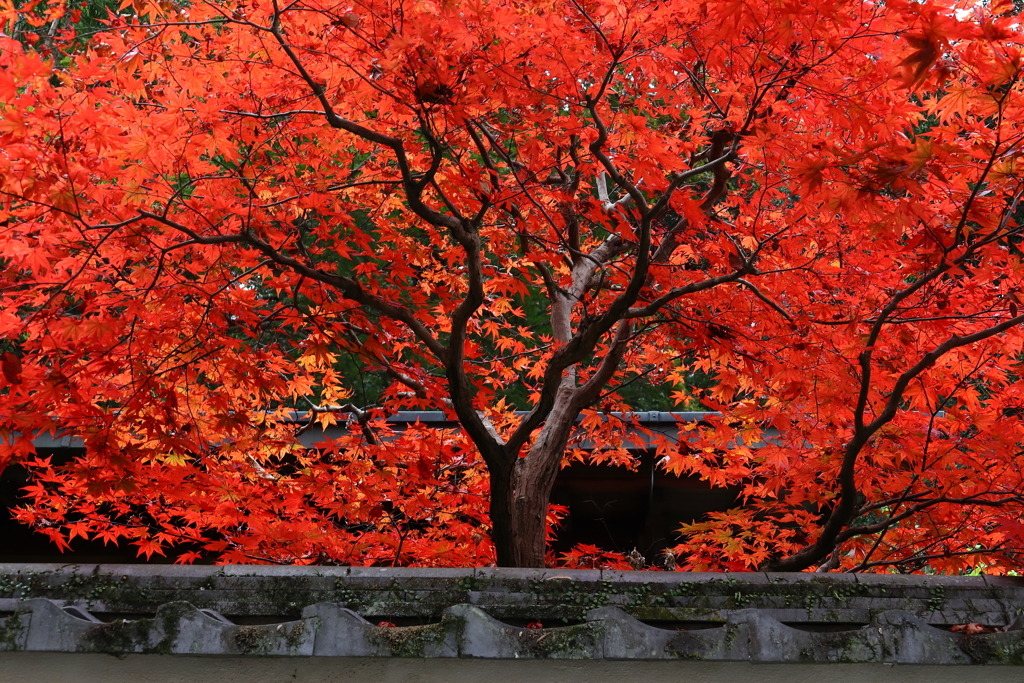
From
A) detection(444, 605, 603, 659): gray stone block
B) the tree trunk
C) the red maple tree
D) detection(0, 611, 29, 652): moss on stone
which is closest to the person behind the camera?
detection(444, 605, 603, 659): gray stone block

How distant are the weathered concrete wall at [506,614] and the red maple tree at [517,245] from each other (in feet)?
3.53

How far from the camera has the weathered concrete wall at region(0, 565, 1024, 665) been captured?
3039 mm

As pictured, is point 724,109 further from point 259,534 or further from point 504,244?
point 259,534

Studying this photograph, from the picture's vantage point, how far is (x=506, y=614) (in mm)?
3260

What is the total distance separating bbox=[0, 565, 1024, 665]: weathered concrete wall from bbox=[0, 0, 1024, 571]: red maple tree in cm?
107

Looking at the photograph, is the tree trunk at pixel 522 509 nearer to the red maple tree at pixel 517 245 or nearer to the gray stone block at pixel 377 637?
the red maple tree at pixel 517 245

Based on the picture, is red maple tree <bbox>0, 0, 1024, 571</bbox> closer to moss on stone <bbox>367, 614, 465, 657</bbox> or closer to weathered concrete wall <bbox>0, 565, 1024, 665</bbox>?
weathered concrete wall <bbox>0, 565, 1024, 665</bbox>

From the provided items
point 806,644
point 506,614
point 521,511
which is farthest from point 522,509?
point 806,644

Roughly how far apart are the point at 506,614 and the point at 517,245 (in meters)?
4.05

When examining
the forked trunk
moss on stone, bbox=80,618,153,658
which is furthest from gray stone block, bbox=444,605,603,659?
the forked trunk

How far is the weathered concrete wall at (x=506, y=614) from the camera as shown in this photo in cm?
304

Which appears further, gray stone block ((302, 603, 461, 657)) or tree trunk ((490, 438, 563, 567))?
tree trunk ((490, 438, 563, 567))

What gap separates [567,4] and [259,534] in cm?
443

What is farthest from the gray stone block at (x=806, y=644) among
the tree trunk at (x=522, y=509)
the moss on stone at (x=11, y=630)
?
the moss on stone at (x=11, y=630)
